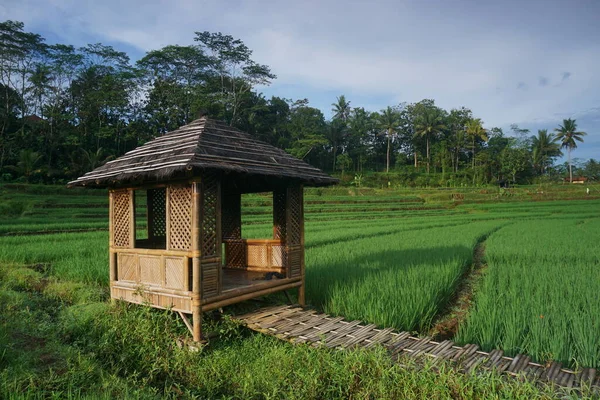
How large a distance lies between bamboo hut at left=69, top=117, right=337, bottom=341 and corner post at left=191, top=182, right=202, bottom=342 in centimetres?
1

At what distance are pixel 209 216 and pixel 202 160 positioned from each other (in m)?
0.88

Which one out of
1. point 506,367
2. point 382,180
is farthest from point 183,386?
point 382,180

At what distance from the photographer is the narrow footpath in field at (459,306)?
575cm

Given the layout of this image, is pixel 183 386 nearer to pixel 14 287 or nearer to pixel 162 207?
pixel 162 207

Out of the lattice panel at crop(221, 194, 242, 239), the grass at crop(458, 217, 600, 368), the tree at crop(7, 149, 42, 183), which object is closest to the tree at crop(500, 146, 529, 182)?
the grass at crop(458, 217, 600, 368)

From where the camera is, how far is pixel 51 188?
25203 millimetres

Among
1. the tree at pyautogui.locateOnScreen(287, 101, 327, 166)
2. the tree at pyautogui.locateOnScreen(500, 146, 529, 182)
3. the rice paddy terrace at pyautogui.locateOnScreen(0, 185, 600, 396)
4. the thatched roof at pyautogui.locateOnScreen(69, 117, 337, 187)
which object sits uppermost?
the tree at pyautogui.locateOnScreen(287, 101, 327, 166)

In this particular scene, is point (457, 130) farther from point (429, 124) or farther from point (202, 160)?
point (202, 160)

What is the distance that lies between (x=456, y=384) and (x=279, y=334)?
2187mm

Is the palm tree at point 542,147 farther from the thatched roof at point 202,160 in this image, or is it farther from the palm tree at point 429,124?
the thatched roof at point 202,160

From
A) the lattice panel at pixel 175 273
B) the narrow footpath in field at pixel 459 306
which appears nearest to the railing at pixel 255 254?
the lattice panel at pixel 175 273

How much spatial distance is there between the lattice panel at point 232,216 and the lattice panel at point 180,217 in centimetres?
271

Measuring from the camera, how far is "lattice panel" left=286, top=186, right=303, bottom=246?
266 inches

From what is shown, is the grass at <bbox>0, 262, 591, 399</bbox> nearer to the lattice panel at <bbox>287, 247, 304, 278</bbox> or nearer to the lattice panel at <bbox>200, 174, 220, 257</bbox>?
the lattice panel at <bbox>200, 174, 220, 257</bbox>
